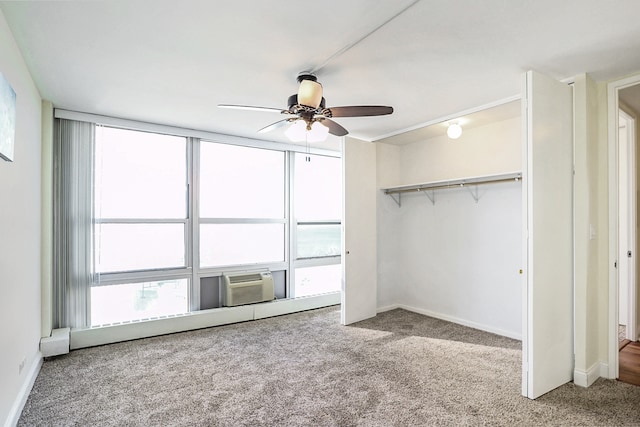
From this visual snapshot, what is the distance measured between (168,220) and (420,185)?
3.23 metres

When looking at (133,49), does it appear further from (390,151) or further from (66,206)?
(390,151)

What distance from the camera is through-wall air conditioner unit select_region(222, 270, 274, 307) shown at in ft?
14.3

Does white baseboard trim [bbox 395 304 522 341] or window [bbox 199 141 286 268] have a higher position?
window [bbox 199 141 286 268]

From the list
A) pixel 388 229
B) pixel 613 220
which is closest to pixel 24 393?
pixel 388 229

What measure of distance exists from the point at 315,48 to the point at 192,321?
3.33 metres

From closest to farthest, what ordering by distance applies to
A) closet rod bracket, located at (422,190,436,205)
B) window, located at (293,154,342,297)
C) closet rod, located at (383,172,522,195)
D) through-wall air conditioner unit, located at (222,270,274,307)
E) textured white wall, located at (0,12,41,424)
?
textured white wall, located at (0,12,41,424) < closet rod, located at (383,172,522,195) < through-wall air conditioner unit, located at (222,270,274,307) < closet rod bracket, located at (422,190,436,205) < window, located at (293,154,342,297)

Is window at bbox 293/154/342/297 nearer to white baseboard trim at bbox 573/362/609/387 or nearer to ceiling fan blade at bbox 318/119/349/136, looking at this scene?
ceiling fan blade at bbox 318/119/349/136

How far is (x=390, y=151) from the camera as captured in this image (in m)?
4.93

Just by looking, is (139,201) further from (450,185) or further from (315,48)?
(450,185)

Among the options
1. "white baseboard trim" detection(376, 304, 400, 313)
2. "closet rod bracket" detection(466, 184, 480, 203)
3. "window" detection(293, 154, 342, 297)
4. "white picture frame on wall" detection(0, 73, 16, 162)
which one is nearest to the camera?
"white picture frame on wall" detection(0, 73, 16, 162)

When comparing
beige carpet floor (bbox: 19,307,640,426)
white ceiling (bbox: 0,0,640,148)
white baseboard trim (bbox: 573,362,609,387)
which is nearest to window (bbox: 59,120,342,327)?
beige carpet floor (bbox: 19,307,640,426)

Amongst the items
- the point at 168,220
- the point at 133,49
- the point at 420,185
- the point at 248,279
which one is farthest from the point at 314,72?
the point at 248,279

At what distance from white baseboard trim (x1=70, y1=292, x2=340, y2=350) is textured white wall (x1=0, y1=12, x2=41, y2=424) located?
0.51m

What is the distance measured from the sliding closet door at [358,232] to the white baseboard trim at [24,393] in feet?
9.83
